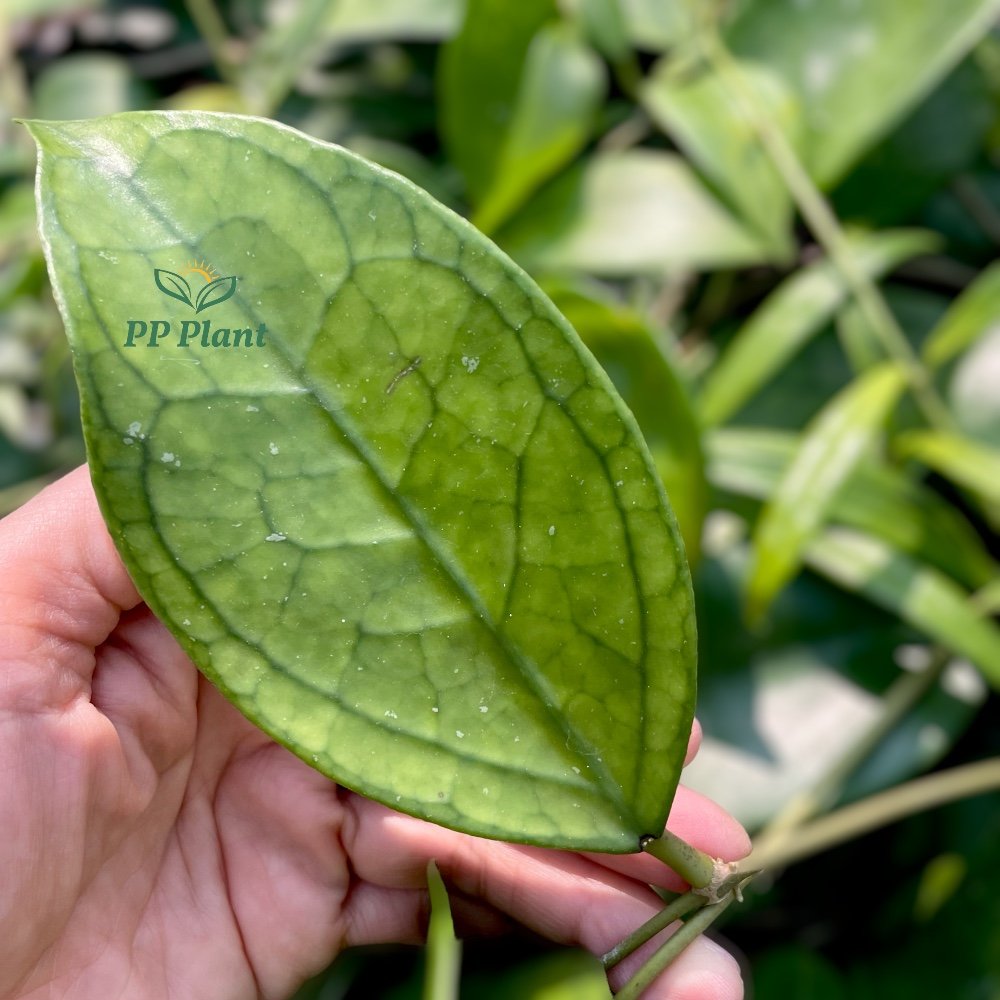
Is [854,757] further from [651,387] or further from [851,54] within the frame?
[851,54]

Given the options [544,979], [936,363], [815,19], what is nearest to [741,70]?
[815,19]

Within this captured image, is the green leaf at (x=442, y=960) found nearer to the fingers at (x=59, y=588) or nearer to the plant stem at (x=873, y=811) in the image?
the fingers at (x=59, y=588)

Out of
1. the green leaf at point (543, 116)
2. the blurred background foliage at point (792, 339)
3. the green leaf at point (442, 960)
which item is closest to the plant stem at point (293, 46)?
the blurred background foliage at point (792, 339)

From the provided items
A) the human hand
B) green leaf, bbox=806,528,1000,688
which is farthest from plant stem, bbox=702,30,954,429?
the human hand

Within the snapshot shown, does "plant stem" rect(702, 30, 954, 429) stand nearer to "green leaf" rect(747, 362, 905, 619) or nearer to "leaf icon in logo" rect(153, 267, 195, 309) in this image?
"green leaf" rect(747, 362, 905, 619)

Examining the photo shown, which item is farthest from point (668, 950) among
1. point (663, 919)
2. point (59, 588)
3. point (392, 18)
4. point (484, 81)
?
point (392, 18)

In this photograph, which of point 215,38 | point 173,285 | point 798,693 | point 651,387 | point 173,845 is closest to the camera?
point 173,285

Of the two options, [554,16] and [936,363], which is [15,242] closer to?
[554,16]
